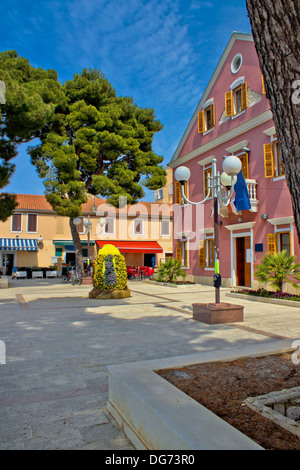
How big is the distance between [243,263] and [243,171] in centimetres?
410

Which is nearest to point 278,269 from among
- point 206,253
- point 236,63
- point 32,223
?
point 206,253

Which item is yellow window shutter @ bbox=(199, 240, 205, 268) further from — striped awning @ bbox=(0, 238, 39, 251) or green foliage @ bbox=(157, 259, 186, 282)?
striped awning @ bbox=(0, 238, 39, 251)

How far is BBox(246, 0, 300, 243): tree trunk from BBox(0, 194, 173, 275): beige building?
2612 centimetres

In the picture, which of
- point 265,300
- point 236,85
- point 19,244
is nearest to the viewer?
point 265,300

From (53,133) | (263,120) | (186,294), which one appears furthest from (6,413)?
(53,133)

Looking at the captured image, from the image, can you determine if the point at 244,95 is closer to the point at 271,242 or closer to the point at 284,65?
the point at 271,242

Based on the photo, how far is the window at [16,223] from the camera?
30.2 metres

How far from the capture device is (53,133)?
62.5 feet

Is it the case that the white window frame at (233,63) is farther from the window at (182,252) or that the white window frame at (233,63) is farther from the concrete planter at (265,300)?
the concrete planter at (265,300)

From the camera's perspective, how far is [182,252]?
20531mm

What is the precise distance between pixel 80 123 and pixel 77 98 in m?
2.06

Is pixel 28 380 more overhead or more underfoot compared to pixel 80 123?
more underfoot

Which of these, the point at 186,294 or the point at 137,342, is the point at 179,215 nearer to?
the point at 186,294

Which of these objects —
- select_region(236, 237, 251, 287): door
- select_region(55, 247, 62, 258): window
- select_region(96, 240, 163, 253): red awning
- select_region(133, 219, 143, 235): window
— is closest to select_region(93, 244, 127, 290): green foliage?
select_region(236, 237, 251, 287): door
